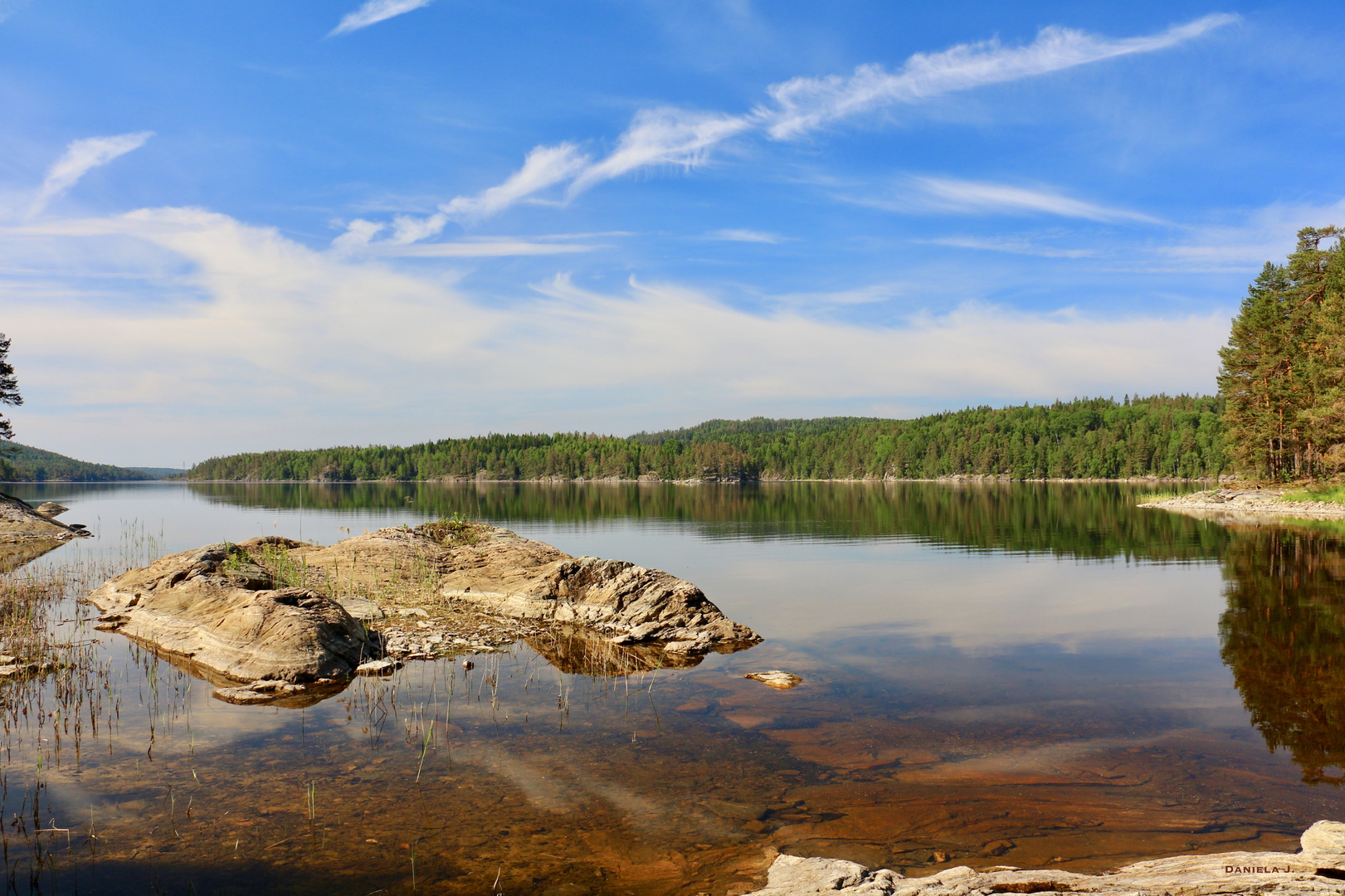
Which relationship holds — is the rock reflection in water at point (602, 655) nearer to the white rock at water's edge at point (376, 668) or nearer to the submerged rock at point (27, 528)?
the white rock at water's edge at point (376, 668)

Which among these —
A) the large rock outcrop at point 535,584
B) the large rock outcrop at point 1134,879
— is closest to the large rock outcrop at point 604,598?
the large rock outcrop at point 535,584

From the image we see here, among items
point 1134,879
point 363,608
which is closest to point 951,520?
point 363,608

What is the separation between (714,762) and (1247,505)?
242 feet

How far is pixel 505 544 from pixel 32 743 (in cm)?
1632

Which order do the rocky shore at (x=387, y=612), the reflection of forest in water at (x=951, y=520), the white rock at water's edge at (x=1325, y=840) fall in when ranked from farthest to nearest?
the reflection of forest in water at (x=951, y=520) < the rocky shore at (x=387, y=612) < the white rock at water's edge at (x=1325, y=840)

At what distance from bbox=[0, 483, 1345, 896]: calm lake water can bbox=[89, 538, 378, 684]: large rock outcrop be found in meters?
0.98

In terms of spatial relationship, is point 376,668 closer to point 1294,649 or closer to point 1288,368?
point 1294,649

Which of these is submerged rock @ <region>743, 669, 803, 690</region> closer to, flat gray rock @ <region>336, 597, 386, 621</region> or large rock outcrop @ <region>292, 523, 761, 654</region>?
large rock outcrop @ <region>292, 523, 761, 654</region>

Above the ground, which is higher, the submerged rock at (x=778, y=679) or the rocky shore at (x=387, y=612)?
the rocky shore at (x=387, y=612)

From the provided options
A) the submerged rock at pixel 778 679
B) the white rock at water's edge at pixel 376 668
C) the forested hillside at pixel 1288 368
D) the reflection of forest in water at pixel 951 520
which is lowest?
the reflection of forest in water at pixel 951 520

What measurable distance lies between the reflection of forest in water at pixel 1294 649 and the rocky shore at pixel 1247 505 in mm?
25866

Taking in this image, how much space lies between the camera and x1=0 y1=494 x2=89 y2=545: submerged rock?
44.5m

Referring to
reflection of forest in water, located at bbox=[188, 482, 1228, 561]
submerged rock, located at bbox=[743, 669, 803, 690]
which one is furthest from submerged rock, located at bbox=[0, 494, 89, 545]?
submerged rock, located at bbox=[743, 669, 803, 690]

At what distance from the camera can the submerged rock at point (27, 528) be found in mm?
44500
